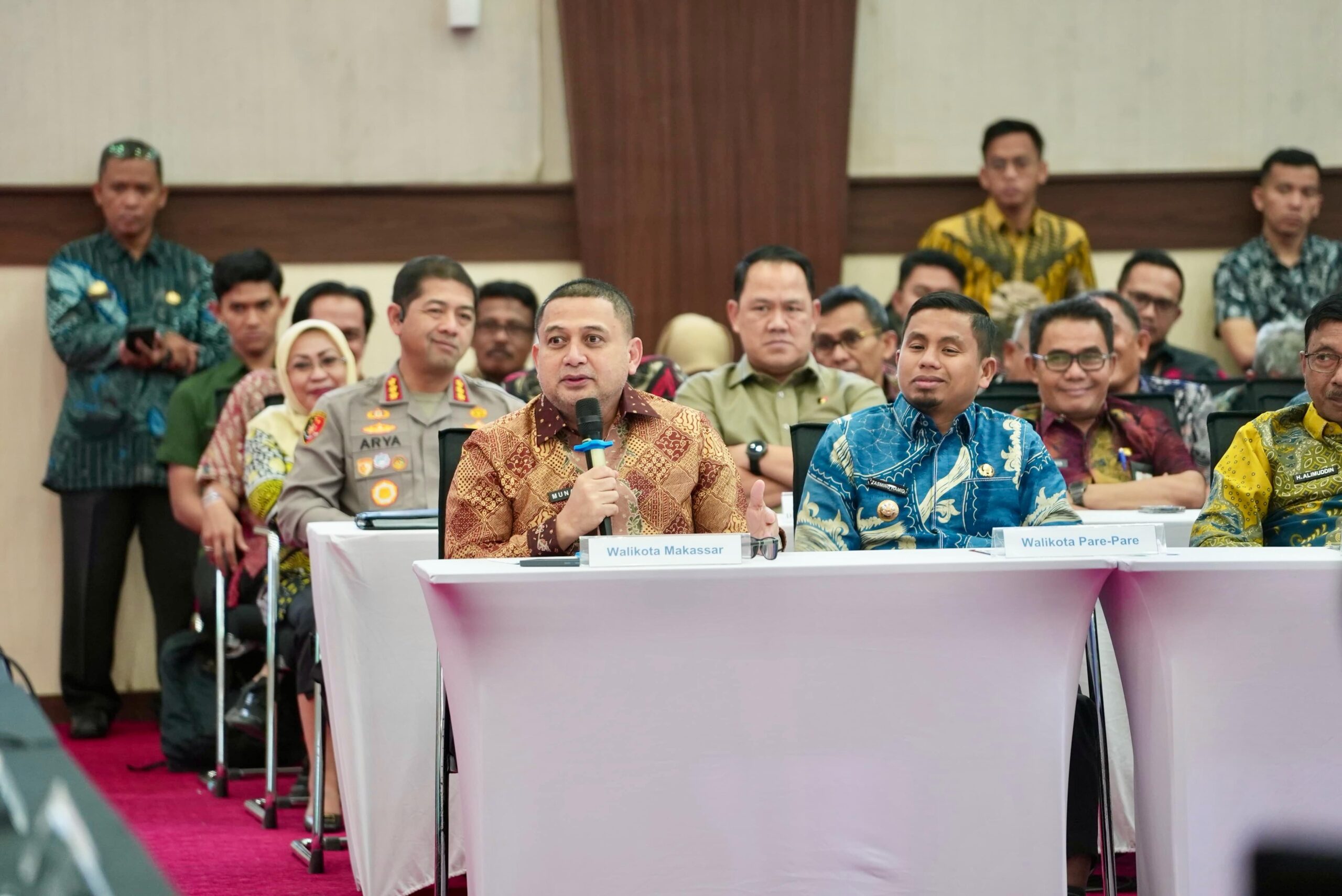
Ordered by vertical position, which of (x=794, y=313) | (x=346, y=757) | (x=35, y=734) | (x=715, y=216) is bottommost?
(x=346, y=757)

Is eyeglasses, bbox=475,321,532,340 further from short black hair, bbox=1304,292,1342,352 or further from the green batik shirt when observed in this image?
short black hair, bbox=1304,292,1342,352

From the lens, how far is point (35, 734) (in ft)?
3.87

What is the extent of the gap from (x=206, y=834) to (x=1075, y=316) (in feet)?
7.83

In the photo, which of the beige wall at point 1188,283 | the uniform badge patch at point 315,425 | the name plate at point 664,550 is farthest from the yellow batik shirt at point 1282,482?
the beige wall at point 1188,283

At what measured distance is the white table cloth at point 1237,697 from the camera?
7.03 feet

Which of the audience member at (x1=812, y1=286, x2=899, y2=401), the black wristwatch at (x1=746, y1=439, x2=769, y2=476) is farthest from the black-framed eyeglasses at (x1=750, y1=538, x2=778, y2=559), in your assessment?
the audience member at (x1=812, y1=286, x2=899, y2=401)

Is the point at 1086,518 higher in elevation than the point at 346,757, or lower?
higher

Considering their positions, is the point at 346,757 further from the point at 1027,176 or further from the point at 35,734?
the point at 1027,176

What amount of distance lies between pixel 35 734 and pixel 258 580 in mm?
3098

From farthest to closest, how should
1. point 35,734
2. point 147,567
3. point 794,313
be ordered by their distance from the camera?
point 147,567
point 794,313
point 35,734

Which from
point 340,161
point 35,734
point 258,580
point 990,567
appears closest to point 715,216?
point 340,161

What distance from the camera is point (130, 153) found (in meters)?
5.18

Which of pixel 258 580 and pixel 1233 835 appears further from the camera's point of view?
pixel 258 580

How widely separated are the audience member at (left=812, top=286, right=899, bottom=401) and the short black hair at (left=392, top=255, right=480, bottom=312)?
4.19 feet
